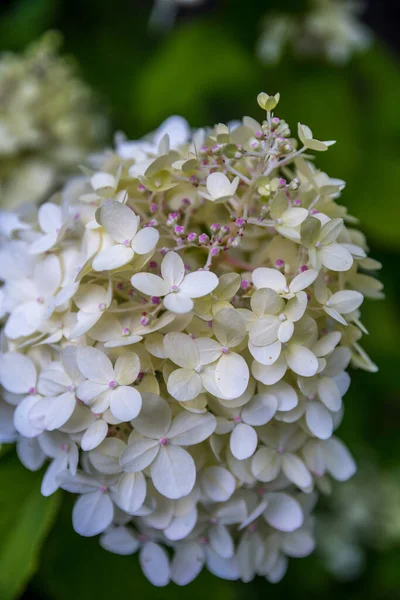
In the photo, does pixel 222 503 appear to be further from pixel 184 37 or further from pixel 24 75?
pixel 184 37

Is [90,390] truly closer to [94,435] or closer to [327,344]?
[94,435]

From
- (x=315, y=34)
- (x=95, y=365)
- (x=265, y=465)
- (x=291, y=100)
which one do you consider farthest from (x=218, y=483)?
(x=315, y=34)

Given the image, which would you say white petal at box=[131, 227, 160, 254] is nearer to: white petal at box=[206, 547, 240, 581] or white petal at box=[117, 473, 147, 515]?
white petal at box=[117, 473, 147, 515]

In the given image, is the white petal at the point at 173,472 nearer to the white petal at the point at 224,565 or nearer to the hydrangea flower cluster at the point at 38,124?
the white petal at the point at 224,565

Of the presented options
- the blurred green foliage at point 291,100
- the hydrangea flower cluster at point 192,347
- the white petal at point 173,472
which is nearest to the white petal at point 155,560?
the hydrangea flower cluster at point 192,347

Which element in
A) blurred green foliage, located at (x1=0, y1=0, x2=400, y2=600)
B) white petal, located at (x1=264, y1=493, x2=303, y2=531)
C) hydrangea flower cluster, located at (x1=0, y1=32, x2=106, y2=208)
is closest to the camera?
white petal, located at (x1=264, y1=493, x2=303, y2=531)

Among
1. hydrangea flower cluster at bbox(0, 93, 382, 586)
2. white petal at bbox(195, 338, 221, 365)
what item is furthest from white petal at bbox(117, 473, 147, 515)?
white petal at bbox(195, 338, 221, 365)
